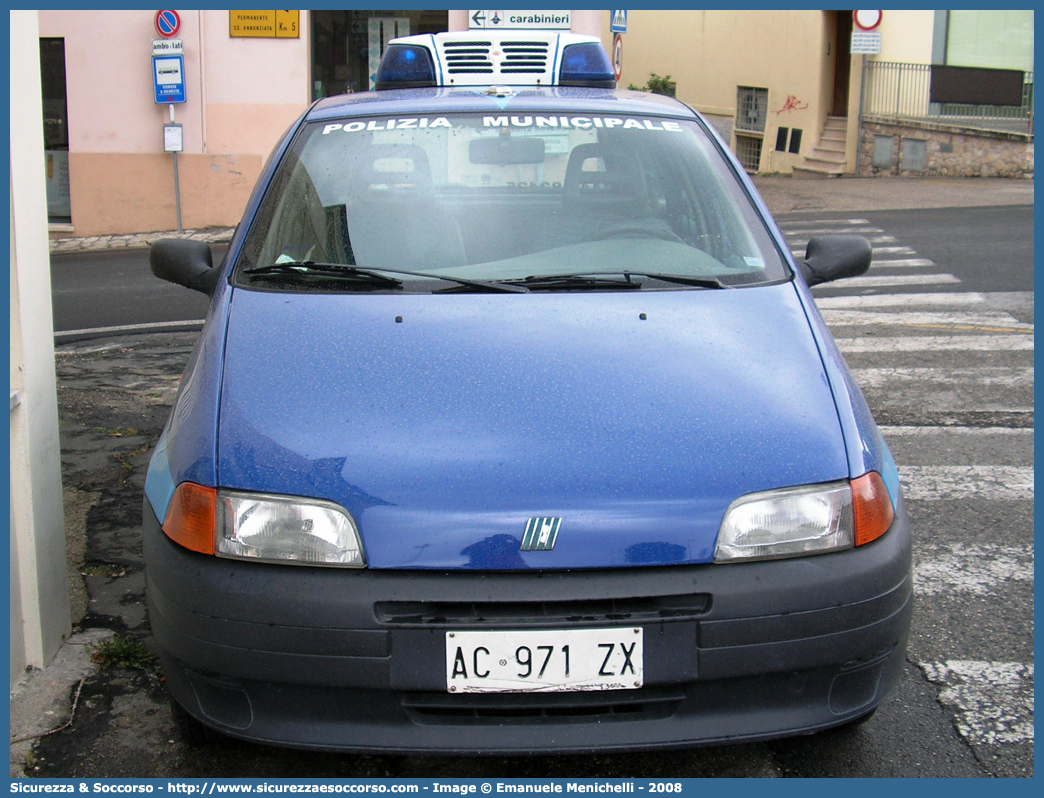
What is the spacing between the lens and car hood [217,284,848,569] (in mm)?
2408

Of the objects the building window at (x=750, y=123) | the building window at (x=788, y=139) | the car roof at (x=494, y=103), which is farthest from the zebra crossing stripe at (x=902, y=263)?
the building window at (x=750, y=123)

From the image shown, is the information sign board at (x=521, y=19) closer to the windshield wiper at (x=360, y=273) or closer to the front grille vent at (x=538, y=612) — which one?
the windshield wiper at (x=360, y=273)

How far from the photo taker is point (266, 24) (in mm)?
15117

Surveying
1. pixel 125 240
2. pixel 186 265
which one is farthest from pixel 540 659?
pixel 125 240

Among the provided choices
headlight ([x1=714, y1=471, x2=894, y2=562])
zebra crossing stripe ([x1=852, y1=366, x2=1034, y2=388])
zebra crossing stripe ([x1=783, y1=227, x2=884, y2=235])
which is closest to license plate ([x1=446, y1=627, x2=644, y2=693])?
headlight ([x1=714, y1=471, x2=894, y2=562])

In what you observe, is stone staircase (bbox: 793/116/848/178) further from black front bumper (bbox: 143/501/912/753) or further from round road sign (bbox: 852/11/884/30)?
black front bumper (bbox: 143/501/912/753)

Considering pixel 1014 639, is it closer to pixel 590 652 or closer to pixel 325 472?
pixel 590 652

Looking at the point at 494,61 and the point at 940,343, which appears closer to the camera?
the point at 494,61

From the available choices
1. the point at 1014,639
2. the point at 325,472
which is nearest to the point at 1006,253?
the point at 1014,639

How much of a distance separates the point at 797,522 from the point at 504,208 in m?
1.62

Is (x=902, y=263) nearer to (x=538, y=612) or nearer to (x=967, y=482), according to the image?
(x=967, y=482)

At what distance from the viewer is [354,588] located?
2.38 meters

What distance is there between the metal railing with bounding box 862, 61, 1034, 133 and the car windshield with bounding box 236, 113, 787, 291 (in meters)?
18.6
